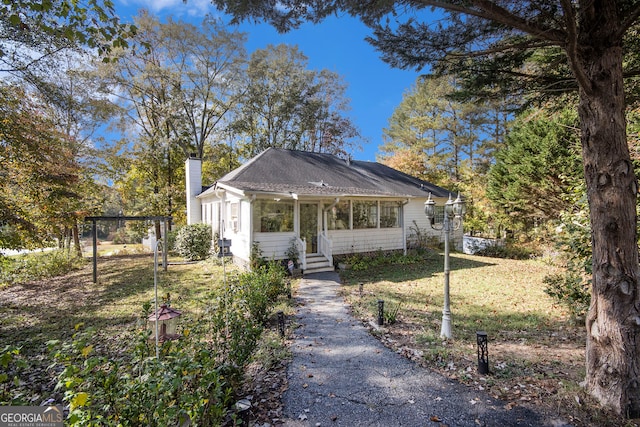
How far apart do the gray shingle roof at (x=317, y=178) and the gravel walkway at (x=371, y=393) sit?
20.6 ft

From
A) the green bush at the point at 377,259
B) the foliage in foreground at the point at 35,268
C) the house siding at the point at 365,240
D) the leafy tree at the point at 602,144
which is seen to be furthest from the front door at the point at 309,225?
the foliage in foreground at the point at 35,268

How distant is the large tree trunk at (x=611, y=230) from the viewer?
3.07m

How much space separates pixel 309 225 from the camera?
37.3 ft

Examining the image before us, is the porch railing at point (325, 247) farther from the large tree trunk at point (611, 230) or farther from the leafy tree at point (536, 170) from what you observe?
the leafy tree at point (536, 170)

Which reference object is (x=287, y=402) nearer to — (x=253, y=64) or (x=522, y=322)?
(x=522, y=322)

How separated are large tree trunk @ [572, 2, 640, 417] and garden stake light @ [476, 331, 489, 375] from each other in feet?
3.33

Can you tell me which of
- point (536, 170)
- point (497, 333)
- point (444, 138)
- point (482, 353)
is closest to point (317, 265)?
point (497, 333)

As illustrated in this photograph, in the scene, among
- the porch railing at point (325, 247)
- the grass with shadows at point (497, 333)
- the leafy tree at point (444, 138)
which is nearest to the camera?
the grass with shadows at point (497, 333)

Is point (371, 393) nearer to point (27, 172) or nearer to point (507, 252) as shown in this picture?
point (27, 172)

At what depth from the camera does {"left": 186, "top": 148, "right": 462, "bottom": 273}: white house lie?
1030 centimetres

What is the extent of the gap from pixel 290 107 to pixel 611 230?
74.9ft

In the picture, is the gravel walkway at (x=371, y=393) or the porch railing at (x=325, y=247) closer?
the gravel walkway at (x=371, y=393)

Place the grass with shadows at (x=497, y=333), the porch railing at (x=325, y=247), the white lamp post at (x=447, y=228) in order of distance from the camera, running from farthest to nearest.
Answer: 1. the porch railing at (x=325, y=247)
2. the white lamp post at (x=447, y=228)
3. the grass with shadows at (x=497, y=333)

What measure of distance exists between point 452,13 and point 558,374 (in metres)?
4.98
